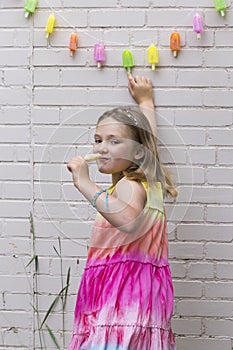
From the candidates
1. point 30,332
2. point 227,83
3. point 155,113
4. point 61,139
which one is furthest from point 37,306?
point 227,83

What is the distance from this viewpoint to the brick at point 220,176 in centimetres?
323

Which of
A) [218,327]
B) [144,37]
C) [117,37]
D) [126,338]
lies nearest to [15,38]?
[117,37]

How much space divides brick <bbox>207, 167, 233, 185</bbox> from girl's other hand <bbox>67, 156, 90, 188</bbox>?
656 mm

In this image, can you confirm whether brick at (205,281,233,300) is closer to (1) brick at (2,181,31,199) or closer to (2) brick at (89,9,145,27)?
(1) brick at (2,181,31,199)

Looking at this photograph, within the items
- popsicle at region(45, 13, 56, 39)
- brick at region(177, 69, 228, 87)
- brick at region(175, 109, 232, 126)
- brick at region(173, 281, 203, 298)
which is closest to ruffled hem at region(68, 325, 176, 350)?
brick at region(173, 281, 203, 298)

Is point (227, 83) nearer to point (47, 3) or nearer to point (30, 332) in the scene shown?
point (47, 3)

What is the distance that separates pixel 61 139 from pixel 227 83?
2.39 ft

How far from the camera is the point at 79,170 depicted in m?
2.77

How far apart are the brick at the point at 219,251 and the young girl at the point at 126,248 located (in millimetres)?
391

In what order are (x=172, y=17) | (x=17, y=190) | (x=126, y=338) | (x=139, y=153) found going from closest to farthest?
(x=126, y=338), (x=139, y=153), (x=172, y=17), (x=17, y=190)

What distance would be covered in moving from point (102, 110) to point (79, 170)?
44 centimetres

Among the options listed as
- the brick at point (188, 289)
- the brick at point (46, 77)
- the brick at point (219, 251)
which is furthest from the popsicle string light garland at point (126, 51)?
the brick at point (188, 289)

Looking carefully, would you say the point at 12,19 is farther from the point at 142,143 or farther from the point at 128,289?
the point at 128,289

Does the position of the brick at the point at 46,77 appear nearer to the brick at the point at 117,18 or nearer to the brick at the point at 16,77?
the brick at the point at 16,77
